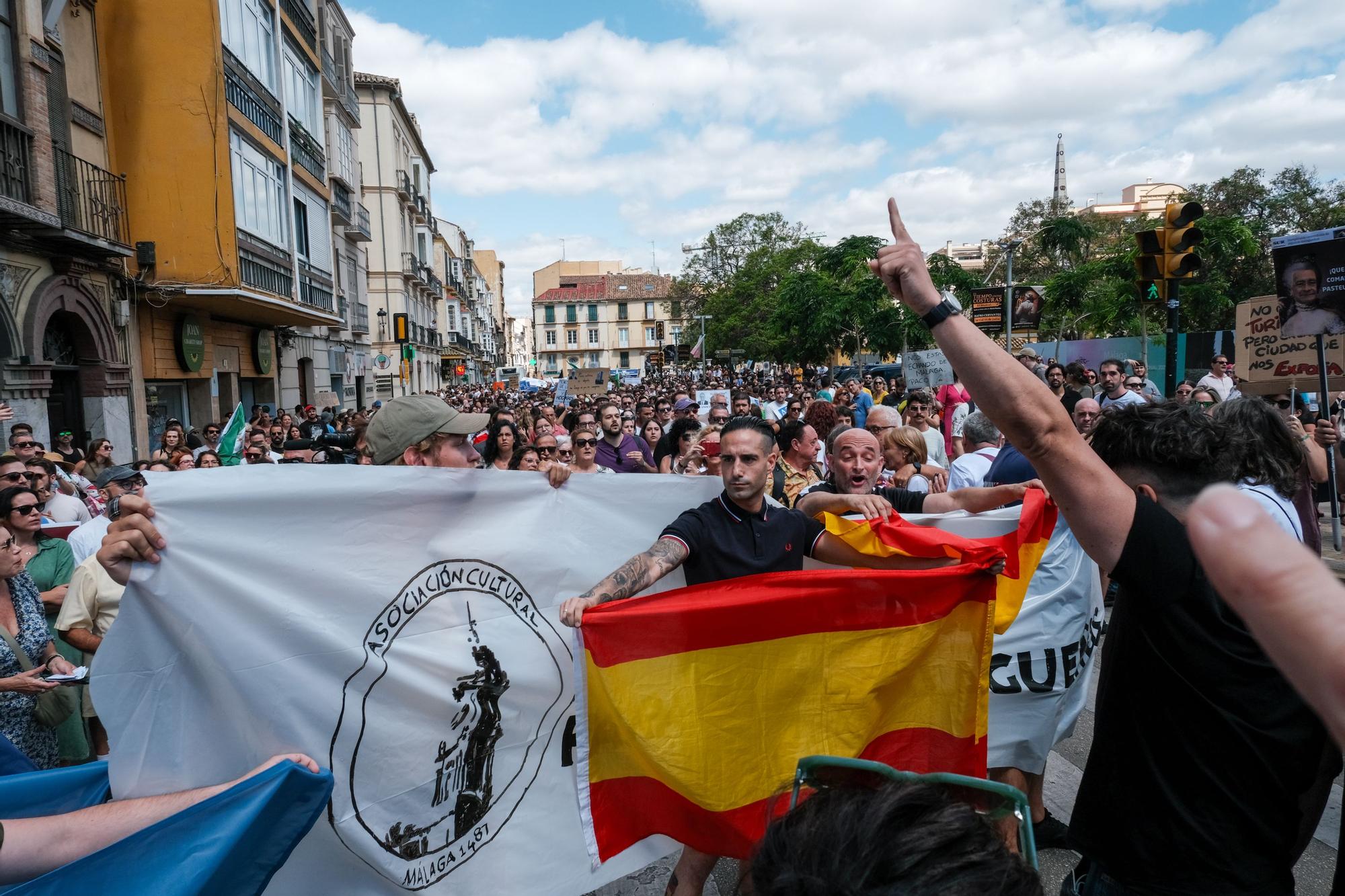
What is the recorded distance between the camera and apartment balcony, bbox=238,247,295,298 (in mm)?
17375

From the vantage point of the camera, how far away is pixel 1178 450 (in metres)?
1.81

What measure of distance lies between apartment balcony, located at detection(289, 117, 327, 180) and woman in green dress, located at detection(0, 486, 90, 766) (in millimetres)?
18707

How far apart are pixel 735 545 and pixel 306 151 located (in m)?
23.8

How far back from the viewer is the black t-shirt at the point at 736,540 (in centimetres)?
321

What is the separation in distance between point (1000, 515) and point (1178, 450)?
2088 millimetres

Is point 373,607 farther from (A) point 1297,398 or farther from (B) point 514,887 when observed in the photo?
(A) point 1297,398

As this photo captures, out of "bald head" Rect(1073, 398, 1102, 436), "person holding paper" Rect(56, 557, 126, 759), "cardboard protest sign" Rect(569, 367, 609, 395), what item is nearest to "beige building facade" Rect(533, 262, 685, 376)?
"cardboard protest sign" Rect(569, 367, 609, 395)

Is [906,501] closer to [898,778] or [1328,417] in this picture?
[898,778]

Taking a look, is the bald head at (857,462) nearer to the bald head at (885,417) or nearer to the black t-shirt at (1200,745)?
the bald head at (885,417)

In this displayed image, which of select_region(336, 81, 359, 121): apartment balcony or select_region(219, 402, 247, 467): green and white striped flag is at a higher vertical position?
select_region(336, 81, 359, 121): apartment balcony

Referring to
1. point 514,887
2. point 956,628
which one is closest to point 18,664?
point 514,887

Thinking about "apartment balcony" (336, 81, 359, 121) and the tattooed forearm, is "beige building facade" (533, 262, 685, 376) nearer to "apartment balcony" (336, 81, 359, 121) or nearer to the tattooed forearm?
"apartment balcony" (336, 81, 359, 121)

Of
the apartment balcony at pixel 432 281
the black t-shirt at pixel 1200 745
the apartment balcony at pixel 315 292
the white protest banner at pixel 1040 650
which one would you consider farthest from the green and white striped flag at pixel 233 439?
the apartment balcony at pixel 432 281

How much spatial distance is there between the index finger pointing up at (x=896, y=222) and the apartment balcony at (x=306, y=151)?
22.4m
